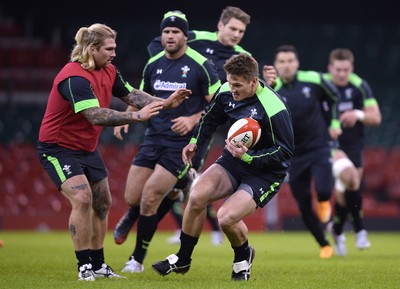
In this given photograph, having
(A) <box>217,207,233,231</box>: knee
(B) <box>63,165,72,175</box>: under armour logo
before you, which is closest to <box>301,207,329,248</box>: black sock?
(A) <box>217,207,233,231</box>: knee

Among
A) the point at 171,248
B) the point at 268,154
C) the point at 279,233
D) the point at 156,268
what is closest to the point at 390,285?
the point at 268,154

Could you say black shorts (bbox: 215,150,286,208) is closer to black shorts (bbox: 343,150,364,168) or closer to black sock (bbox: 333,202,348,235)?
black sock (bbox: 333,202,348,235)

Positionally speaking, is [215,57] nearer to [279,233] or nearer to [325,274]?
[325,274]

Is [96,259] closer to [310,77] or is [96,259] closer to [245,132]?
[245,132]

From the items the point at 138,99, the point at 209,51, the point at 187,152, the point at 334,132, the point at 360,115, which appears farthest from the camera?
the point at 360,115

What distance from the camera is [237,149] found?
25.0 feet

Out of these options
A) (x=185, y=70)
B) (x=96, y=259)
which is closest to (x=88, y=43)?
(x=185, y=70)

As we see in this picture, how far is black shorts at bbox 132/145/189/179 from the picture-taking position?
9.23 metres

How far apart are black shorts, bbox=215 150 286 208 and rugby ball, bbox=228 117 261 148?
349 millimetres

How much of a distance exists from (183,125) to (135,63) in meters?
14.4

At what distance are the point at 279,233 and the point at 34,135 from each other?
5.98 metres

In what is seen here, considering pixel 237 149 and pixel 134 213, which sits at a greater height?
pixel 237 149

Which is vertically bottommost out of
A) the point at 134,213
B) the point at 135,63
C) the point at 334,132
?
the point at 134,213

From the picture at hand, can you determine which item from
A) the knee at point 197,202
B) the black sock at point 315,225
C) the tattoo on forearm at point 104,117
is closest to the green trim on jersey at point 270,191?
the knee at point 197,202
